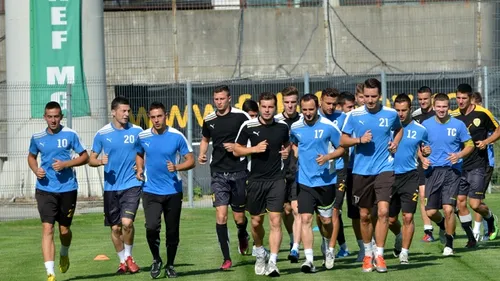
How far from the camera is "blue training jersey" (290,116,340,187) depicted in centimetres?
1399

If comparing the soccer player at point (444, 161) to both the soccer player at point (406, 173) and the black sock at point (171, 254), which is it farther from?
the black sock at point (171, 254)

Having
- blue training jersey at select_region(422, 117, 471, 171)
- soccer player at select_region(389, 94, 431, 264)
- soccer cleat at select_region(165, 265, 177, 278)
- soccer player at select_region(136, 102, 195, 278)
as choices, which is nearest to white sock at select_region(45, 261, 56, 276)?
soccer player at select_region(136, 102, 195, 278)

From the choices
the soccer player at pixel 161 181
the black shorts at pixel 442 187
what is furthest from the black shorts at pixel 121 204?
the black shorts at pixel 442 187

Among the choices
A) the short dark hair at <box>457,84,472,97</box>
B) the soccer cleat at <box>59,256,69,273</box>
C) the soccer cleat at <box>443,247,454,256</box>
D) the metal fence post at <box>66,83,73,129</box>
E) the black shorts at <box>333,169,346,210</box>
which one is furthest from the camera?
the metal fence post at <box>66,83,73,129</box>

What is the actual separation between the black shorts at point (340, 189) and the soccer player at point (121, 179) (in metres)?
2.64

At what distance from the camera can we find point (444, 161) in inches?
616

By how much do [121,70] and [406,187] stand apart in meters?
16.2

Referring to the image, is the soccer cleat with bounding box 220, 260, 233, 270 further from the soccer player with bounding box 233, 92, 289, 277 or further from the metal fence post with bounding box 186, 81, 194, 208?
the metal fence post with bounding box 186, 81, 194, 208

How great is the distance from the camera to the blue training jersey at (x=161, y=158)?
14031 millimetres

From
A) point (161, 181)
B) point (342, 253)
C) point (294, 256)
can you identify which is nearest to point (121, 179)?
point (161, 181)

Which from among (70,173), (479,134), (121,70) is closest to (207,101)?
(121,70)

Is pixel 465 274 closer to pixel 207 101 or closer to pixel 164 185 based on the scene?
pixel 164 185

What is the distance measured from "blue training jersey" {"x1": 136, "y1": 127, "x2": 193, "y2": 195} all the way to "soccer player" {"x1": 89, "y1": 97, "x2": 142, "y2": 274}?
49 cm

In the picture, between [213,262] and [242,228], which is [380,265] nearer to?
[242,228]
